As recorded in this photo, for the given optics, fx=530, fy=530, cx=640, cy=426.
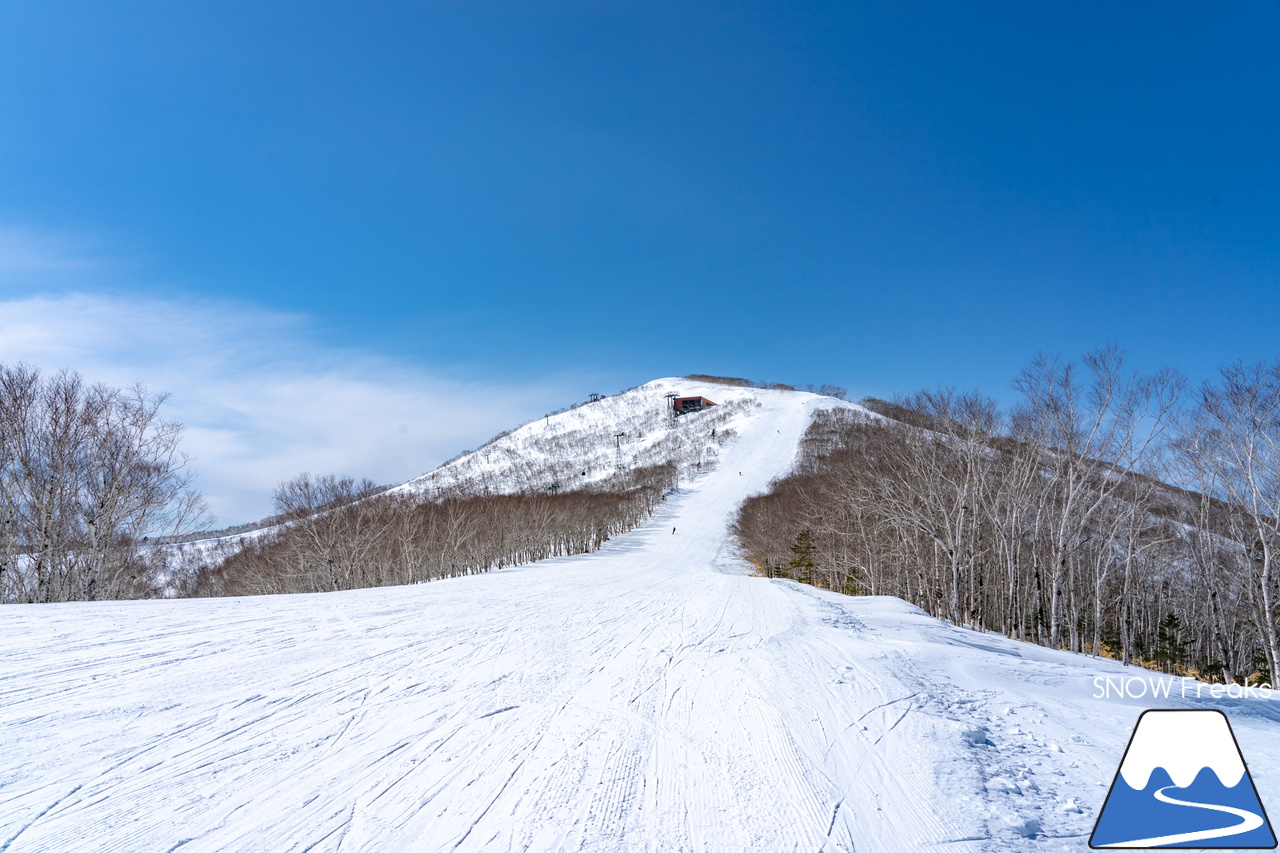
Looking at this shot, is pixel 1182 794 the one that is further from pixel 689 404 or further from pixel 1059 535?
pixel 689 404

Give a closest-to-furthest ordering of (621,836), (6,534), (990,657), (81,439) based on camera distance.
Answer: (621,836) → (990,657) → (6,534) → (81,439)

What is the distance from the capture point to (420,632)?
25.1 feet

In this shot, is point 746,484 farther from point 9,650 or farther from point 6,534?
point 9,650

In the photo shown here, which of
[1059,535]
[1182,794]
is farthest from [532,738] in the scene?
[1059,535]

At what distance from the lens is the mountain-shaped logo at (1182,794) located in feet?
9.04

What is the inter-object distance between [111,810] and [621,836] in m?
2.80

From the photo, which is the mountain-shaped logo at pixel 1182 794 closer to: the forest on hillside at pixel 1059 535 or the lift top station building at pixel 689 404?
the forest on hillside at pixel 1059 535

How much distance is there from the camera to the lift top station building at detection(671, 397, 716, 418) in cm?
15738

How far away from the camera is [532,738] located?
4.15m

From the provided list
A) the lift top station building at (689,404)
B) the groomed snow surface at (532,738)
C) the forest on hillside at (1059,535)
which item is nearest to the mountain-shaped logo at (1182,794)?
the groomed snow surface at (532,738)

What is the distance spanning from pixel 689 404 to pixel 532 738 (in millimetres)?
156159

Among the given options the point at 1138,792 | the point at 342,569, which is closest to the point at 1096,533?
the point at 1138,792

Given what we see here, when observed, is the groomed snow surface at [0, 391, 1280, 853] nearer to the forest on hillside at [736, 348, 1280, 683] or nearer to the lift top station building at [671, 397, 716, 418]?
the forest on hillside at [736, 348, 1280, 683]

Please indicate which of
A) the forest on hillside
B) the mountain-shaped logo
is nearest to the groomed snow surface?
the mountain-shaped logo
